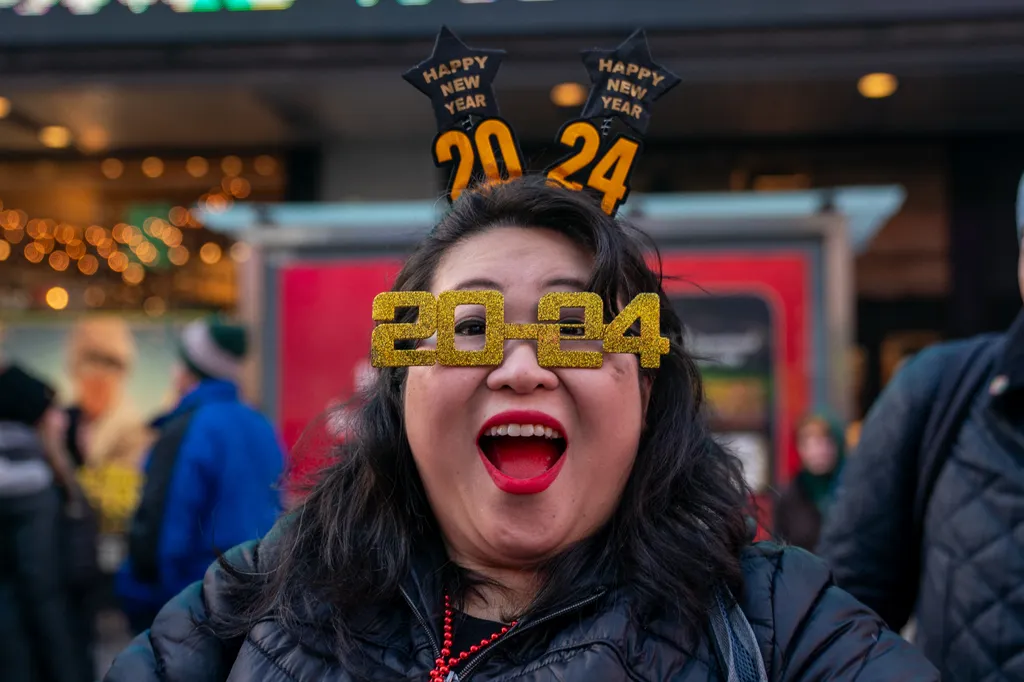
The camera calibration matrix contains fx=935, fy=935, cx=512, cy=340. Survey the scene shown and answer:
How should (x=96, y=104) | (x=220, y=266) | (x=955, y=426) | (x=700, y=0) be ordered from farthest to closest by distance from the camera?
(x=220, y=266) → (x=96, y=104) → (x=700, y=0) → (x=955, y=426)

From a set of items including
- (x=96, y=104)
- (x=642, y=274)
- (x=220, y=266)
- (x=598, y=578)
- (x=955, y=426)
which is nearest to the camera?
(x=598, y=578)

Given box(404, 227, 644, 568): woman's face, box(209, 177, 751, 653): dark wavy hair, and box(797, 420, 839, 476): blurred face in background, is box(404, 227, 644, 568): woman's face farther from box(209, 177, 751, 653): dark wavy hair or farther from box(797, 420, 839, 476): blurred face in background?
box(797, 420, 839, 476): blurred face in background

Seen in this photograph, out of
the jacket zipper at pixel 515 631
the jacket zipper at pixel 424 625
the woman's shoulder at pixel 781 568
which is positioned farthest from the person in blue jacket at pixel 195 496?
the woman's shoulder at pixel 781 568

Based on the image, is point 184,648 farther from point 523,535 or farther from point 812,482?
point 812,482

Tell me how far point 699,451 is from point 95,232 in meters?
7.32

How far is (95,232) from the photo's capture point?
7715 mm

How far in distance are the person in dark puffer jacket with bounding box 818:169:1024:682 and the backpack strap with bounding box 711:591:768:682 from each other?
587mm

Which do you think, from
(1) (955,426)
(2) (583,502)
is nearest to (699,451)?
(2) (583,502)

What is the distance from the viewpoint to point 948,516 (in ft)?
5.59

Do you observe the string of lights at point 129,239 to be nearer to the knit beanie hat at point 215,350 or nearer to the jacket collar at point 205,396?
the knit beanie hat at point 215,350

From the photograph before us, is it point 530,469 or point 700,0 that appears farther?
point 700,0

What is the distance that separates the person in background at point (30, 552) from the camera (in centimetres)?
397

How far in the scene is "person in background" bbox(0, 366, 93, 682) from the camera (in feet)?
13.0

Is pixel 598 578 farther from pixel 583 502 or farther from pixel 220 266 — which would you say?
pixel 220 266
